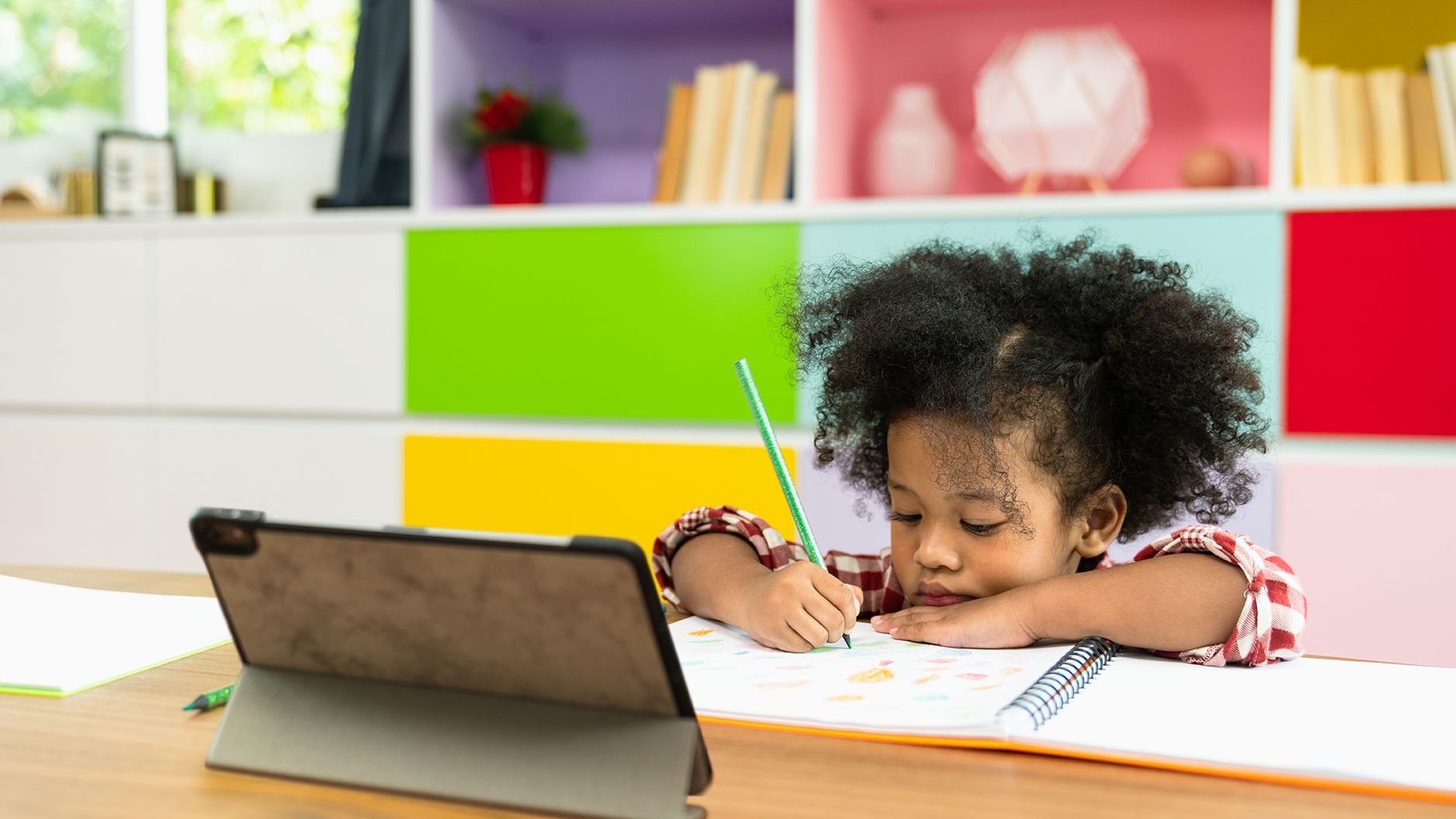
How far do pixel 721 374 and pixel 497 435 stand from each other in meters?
0.43

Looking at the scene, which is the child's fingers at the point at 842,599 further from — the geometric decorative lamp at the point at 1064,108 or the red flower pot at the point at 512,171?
the red flower pot at the point at 512,171

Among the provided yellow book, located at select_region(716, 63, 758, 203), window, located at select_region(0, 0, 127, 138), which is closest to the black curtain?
yellow book, located at select_region(716, 63, 758, 203)

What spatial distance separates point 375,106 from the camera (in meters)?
2.60

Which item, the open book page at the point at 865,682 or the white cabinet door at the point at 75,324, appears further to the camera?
the white cabinet door at the point at 75,324

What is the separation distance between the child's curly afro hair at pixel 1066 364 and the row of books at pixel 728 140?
1204 mm

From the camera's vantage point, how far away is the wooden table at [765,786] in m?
0.52

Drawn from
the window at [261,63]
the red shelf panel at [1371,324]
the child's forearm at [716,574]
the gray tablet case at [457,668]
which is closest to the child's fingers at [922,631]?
the child's forearm at [716,574]

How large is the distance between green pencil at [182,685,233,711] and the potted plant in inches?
74.1

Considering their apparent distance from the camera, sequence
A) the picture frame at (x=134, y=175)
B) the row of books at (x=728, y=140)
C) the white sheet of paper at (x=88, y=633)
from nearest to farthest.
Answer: the white sheet of paper at (x=88, y=633)
the row of books at (x=728, y=140)
the picture frame at (x=134, y=175)

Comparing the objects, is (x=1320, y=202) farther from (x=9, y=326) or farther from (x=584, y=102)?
(x=9, y=326)

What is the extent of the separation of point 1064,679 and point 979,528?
325mm

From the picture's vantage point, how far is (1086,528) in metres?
1.10

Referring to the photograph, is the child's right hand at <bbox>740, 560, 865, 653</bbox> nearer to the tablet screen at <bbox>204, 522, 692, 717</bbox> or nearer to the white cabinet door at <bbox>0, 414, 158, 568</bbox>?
the tablet screen at <bbox>204, 522, 692, 717</bbox>

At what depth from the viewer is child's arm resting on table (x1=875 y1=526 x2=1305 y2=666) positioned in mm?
843
